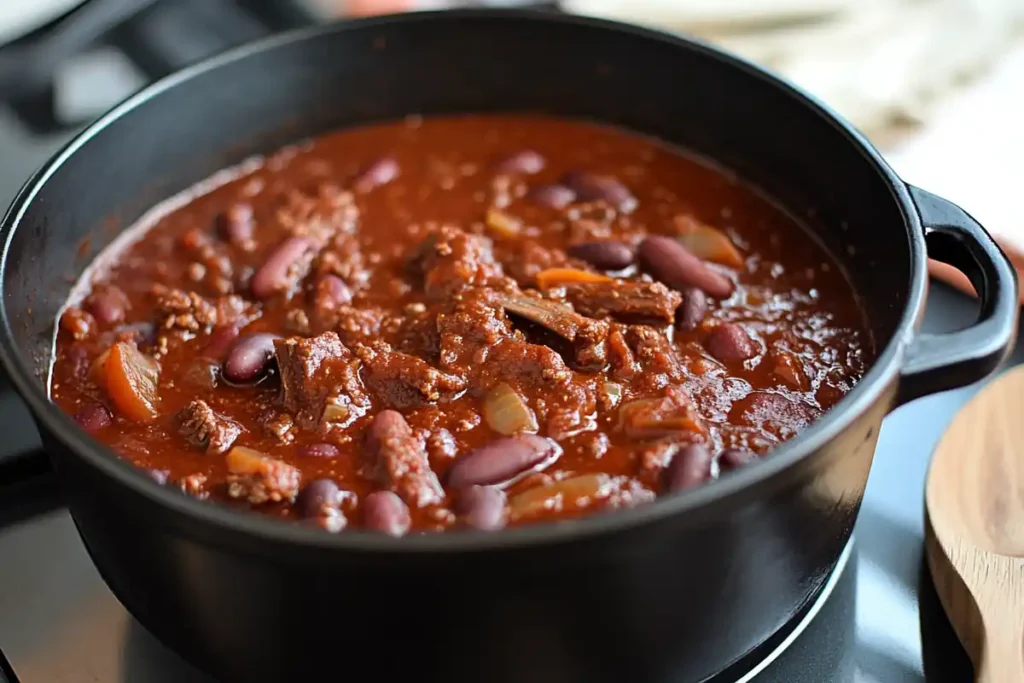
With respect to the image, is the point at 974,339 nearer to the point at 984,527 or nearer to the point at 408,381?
the point at 984,527

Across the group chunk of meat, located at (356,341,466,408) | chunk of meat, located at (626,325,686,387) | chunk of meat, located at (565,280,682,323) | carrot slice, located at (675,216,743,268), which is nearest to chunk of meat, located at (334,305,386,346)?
chunk of meat, located at (356,341,466,408)

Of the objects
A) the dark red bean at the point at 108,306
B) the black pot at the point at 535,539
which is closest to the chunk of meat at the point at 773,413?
the black pot at the point at 535,539

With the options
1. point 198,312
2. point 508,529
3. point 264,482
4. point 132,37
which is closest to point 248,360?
point 198,312

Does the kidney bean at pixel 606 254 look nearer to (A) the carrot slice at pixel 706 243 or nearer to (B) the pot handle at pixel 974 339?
(A) the carrot slice at pixel 706 243

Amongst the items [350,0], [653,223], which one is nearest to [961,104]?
[653,223]

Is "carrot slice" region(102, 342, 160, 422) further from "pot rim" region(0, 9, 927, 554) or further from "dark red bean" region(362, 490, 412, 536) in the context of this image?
"dark red bean" region(362, 490, 412, 536)

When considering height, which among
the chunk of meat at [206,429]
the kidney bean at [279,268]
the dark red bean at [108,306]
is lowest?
the chunk of meat at [206,429]
